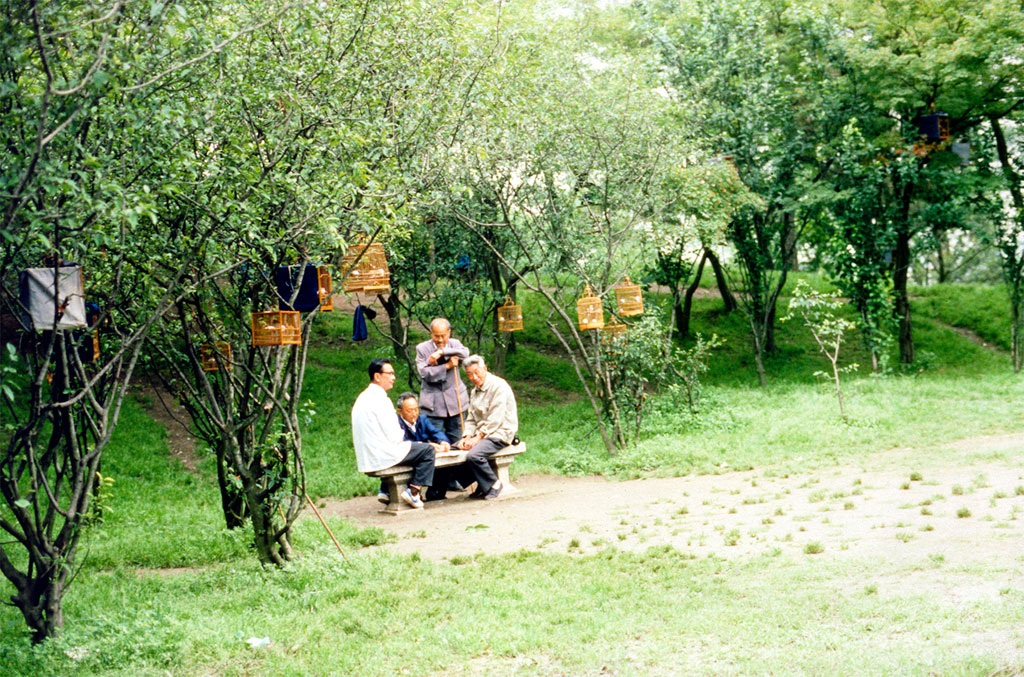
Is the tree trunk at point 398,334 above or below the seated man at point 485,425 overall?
above

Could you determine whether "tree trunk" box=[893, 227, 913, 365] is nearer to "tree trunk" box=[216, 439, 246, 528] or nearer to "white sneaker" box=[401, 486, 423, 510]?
"white sneaker" box=[401, 486, 423, 510]

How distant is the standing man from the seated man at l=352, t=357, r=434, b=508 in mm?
1102

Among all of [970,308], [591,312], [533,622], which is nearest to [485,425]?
[591,312]

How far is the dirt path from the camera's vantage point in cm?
700

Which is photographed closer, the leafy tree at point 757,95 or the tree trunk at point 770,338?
the leafy tree at point 757,95

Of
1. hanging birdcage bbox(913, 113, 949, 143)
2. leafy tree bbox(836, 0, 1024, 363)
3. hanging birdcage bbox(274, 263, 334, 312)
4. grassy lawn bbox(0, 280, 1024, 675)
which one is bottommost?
grassy lawn bbox(0, 280, 1024, 675)

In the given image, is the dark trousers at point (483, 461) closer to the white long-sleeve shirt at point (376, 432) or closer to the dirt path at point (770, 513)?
the dirt path at point (770, 513)

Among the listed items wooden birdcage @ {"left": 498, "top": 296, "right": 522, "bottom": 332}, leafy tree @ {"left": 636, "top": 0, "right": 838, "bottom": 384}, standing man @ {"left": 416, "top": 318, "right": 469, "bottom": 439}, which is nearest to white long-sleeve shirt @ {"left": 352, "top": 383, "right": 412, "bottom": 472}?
standing man @ {"left": 416, "top": 318, "right": 469, "bottom": 439}

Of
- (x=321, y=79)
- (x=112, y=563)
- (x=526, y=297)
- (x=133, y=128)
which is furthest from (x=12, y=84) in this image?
(x=526, y=297)

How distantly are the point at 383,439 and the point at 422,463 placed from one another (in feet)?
1.73

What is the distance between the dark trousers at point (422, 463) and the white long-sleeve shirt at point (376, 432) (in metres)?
0.11

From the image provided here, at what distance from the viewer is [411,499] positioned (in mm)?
10117

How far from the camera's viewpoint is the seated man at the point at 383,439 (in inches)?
381

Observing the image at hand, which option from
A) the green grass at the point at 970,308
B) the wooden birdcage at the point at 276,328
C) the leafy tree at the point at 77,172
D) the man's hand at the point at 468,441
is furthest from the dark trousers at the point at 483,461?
the green grass at the point at 970,308
